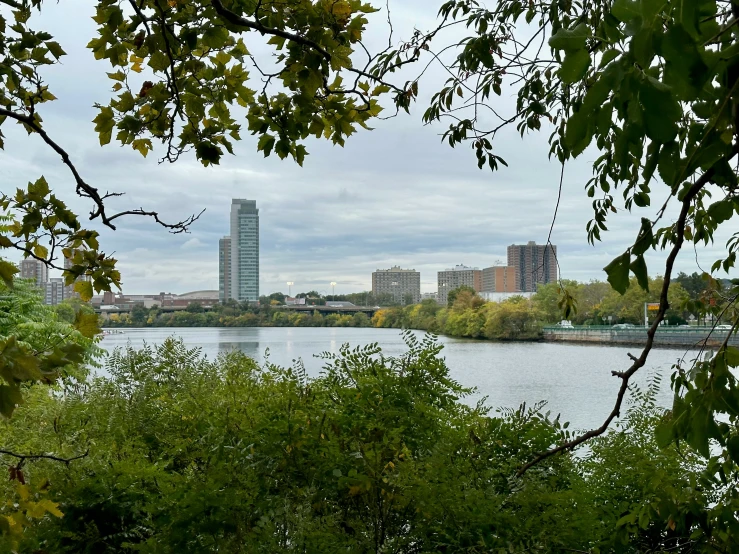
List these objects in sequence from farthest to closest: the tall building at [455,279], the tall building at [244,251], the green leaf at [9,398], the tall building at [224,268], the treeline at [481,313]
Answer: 1. the tall building at [455,279]
2. the tall building at [224,268]
3. the tall building at [244,251]
4. the treeline at [481,313]
5. the green leaf at [9,398]

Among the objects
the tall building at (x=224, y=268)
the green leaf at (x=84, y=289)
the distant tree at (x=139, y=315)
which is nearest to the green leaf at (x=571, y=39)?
the green leaf at (x=84, y=289)

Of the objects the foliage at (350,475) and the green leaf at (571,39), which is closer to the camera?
the green leaf at (571,39)

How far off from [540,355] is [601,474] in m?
9.40

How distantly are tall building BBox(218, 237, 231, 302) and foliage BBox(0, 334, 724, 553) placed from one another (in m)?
5.83

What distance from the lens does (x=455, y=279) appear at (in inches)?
616

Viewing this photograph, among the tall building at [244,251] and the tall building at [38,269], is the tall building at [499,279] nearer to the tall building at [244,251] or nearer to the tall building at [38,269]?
the tall building at [244,251]

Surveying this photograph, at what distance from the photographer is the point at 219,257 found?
8844 millimetres

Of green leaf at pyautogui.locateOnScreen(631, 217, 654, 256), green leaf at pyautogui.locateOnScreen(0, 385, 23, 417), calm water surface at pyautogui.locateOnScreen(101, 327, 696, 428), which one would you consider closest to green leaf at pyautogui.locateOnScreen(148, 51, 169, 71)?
green leaf at pyautogui.locateOnScreen(0, 385, 23, 417)

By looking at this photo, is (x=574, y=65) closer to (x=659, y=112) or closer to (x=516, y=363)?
(x=659, y=112)

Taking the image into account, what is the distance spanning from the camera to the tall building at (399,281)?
15.4 metres

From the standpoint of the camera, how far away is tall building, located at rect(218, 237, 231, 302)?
8578 mm

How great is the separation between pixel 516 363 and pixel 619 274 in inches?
372

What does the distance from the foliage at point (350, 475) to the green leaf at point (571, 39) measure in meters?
1.25

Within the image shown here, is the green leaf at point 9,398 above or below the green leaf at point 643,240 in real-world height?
below
